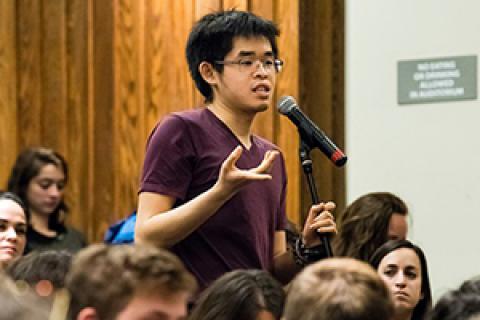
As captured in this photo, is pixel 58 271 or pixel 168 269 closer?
pixel 168 269

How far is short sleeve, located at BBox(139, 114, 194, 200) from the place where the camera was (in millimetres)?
3248

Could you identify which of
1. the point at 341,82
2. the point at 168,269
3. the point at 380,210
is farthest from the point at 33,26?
the point at 168,269

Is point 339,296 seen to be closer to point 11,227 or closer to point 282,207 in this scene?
point 282,207

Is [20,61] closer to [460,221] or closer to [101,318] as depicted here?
[460,221]

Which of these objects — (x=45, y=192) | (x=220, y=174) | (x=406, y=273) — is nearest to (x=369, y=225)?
(x=406, y=273)

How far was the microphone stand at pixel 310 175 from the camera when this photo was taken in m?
3.16

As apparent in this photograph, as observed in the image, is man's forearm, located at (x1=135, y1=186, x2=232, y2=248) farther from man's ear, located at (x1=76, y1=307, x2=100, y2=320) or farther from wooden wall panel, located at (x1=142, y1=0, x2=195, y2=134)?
wooden wall panel, located at (x1=142, y1=0, x2=195, y2=134)

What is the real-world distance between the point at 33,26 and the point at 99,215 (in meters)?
0.78

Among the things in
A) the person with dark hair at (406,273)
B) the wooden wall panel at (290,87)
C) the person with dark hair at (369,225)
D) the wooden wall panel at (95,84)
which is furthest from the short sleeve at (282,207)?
the wooden wall panel at (95,84)

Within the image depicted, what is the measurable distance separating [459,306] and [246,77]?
39.8 inches

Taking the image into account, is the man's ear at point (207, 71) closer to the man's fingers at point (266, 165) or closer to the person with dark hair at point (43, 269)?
the man's fingers at point (266, 165)

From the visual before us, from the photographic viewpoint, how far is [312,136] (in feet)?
10.6

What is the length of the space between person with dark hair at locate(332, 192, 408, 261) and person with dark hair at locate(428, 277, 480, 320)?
151 centimetres

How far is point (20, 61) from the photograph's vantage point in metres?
5.40
